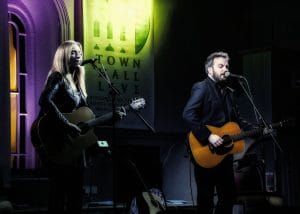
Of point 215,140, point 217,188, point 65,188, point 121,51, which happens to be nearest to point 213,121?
point 215,140

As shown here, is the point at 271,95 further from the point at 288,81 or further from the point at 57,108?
the point at 57,108

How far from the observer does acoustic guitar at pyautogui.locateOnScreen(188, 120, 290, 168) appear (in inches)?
252

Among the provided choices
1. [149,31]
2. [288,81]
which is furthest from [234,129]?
[288,81]

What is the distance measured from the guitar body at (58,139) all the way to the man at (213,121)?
1.02 m

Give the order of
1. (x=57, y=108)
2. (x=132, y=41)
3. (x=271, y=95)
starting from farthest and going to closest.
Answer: (x=271, y=95)
(x=132, y=41)
(x=57, y=108)

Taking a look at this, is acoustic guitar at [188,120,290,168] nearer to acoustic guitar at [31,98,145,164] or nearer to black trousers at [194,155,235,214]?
black trousers at [194,155,235,214]

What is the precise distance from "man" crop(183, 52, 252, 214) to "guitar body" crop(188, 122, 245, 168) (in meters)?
0.04

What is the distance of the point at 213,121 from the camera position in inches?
258

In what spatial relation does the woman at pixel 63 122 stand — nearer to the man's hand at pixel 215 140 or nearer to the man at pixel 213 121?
the man at pixel 213 121

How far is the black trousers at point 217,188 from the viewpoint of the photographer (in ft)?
20.5

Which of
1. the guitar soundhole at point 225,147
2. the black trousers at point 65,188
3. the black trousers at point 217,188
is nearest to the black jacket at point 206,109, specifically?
the guitar soundhole at point 225,147

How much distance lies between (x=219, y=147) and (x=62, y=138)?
4.91 feet

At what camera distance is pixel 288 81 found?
1070 cm

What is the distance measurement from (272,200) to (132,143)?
250 cm
